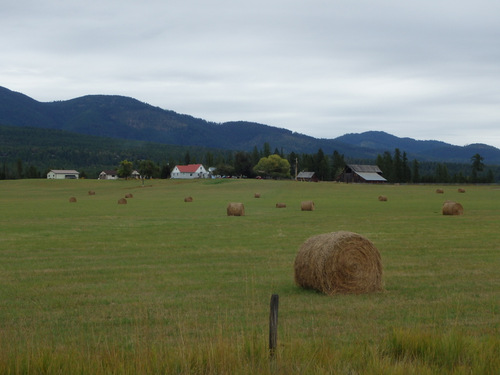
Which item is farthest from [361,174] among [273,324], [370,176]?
[273,324]

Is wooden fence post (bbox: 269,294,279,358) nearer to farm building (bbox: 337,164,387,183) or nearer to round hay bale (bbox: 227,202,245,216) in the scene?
round hay bale (bbox: 227,202,245,216)

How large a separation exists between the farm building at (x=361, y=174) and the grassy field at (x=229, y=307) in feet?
441

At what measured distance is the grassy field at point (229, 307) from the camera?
7383 millimetres

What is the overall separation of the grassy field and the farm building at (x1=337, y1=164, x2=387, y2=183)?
441 feet

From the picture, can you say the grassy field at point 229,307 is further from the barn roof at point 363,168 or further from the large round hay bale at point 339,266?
the barn roof at point 363,168

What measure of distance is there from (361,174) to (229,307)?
153808 mm

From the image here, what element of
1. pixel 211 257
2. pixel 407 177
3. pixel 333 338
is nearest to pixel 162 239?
pixel 211 257

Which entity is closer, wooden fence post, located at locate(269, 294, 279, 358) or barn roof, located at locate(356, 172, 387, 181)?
wooden fence post, located at locate(269, 294, 279, 358)

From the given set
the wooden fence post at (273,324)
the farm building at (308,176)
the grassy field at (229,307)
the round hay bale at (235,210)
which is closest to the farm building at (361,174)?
the farm building at (308,176)

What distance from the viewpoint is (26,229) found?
100 feet

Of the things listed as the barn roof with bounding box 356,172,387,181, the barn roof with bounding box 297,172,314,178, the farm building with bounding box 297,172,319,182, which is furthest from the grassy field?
the barn roof with bounding box 297,172,314,178

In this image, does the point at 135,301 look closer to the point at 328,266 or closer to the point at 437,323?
the point at 328,266

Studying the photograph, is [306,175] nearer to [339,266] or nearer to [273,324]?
[339,266]

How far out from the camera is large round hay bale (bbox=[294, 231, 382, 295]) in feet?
45.2
